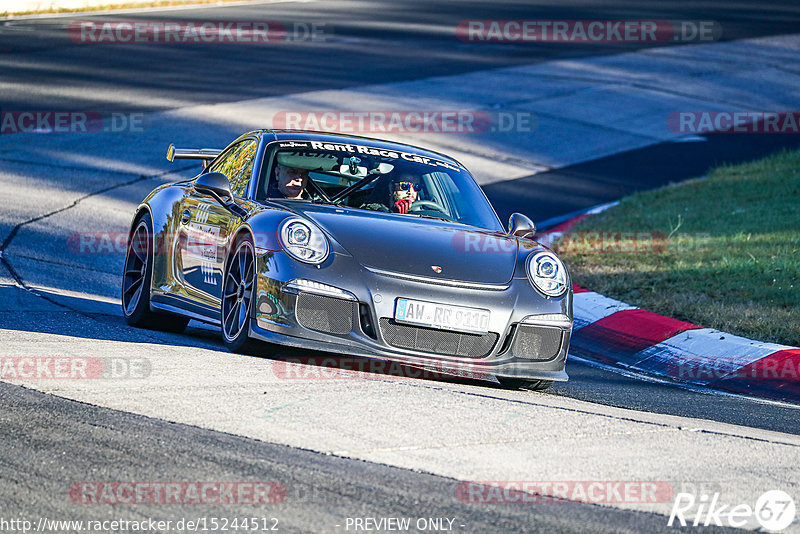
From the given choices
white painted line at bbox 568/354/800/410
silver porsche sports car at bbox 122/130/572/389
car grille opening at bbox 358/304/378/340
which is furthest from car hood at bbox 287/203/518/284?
white painted line at bbox 568/354/800/410

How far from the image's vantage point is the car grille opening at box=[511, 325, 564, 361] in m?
6.80

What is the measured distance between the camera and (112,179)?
1441cm

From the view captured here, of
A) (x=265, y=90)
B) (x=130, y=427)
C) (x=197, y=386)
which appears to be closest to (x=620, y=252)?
(x=197, y=386)

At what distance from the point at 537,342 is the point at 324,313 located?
1.20 m

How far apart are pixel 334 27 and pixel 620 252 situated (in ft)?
59.0

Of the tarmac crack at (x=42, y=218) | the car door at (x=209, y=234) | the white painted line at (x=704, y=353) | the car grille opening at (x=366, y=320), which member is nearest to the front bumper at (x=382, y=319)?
the car grille opening at (x=366, y=320)

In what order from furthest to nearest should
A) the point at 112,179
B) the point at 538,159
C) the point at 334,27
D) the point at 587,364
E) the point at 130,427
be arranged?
the point at 334,27 < the point at 538,159 < the point at 112,179 < the point at 587,364 < the point at 130,427

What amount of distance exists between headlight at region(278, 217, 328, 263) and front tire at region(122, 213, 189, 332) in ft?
6.30

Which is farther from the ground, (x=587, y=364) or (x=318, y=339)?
(x=318, y=339)

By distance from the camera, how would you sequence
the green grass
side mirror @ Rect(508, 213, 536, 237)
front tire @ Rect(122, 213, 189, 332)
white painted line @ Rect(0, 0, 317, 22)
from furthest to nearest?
white painted line @ Rect(0, 0, 317, 22) < the green grass < front tire @ Rect(122, 213, 189, 332) < side mirror @ Rect(508, 213, 536, 237)

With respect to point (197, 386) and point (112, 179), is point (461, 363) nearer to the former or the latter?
point (197, 386)

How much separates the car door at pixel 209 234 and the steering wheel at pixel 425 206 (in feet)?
3.43

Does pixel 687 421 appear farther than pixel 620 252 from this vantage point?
No

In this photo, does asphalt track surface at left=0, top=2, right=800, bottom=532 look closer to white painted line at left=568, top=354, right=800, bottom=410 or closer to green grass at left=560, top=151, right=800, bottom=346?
white painted line at left=568, top=354, right=800, bottom=410
